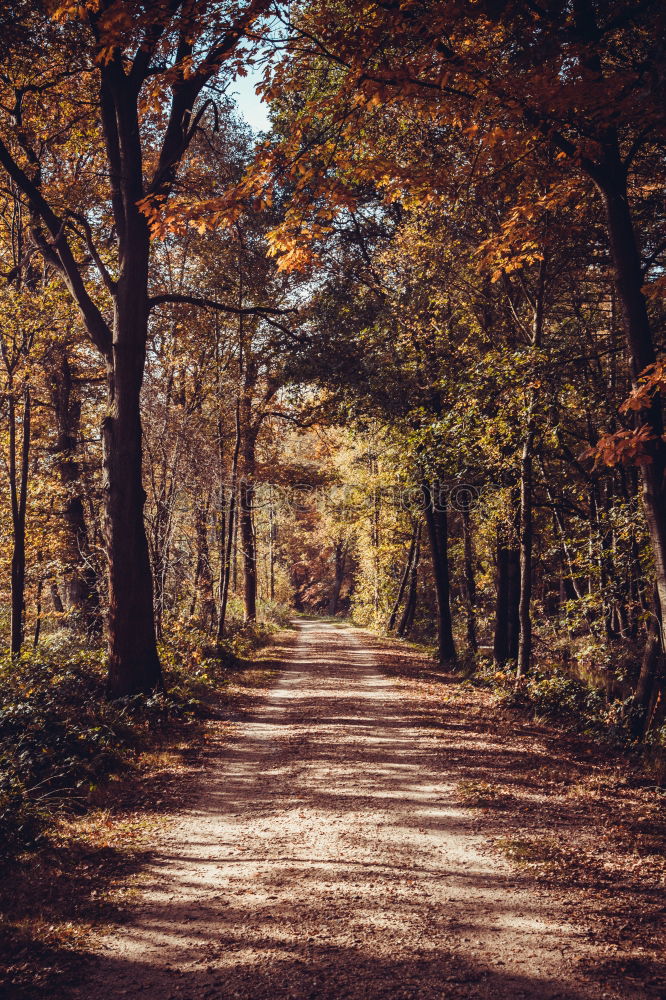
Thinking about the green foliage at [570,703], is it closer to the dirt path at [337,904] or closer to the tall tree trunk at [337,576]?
the dirt path at [337,904]

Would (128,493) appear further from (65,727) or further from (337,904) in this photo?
(337,904)

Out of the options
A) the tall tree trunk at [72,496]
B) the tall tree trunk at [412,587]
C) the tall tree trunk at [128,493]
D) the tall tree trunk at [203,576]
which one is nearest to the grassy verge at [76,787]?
the tall tree trunk at [128,493]

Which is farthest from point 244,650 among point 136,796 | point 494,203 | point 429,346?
point 494,203

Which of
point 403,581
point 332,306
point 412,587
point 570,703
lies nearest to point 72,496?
point 332,306

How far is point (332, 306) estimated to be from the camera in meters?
15.3

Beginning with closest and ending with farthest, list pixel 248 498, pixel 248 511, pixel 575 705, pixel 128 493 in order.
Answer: pixel 128 493
pixel 575 705
pixel 248 511
pixel 248 498

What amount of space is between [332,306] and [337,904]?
13.6 meters

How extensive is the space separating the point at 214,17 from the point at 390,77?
5.35 ft

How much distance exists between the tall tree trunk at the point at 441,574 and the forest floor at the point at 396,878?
8840 millimetres

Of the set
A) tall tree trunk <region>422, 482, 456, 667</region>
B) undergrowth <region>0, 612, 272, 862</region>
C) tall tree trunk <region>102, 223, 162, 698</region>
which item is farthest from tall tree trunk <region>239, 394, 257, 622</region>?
undergrowth <region>0, 612, 272, 862</region>

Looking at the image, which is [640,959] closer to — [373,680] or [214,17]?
[214,17]

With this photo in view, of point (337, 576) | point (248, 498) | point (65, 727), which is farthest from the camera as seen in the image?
point (337, 576)

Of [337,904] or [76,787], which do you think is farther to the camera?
[76,787]

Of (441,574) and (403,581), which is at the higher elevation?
(441,574)
